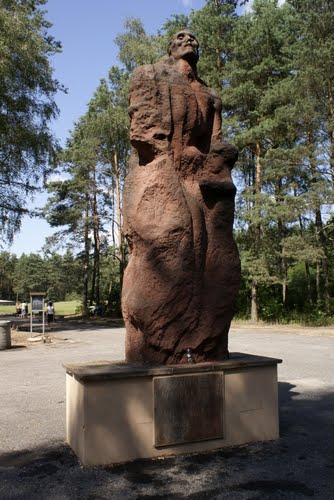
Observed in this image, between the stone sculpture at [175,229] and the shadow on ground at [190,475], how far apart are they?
1.04 metres

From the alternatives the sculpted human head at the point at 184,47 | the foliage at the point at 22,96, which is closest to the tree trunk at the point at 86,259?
the foliage at the point at 22,96

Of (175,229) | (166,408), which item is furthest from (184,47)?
(166,408)

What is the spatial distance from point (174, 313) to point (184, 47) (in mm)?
3096

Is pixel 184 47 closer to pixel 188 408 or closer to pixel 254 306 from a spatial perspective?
pixel 188 408

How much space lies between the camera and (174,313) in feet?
16.1

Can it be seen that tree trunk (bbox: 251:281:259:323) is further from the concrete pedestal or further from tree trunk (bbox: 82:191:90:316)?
the concrete pedestal

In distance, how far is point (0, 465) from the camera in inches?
173

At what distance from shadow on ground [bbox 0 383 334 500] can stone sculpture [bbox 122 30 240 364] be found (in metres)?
1.04

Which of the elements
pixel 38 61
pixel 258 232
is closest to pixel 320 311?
pixel 258 232

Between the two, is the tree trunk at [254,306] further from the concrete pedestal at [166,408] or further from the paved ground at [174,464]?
the concrete pedestal at [166,408]

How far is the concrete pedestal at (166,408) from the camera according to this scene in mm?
4312

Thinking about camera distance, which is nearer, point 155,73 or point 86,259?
point 155,73

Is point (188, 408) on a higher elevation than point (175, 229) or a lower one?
lower

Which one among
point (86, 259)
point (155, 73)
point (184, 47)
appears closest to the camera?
point (155, 73)
